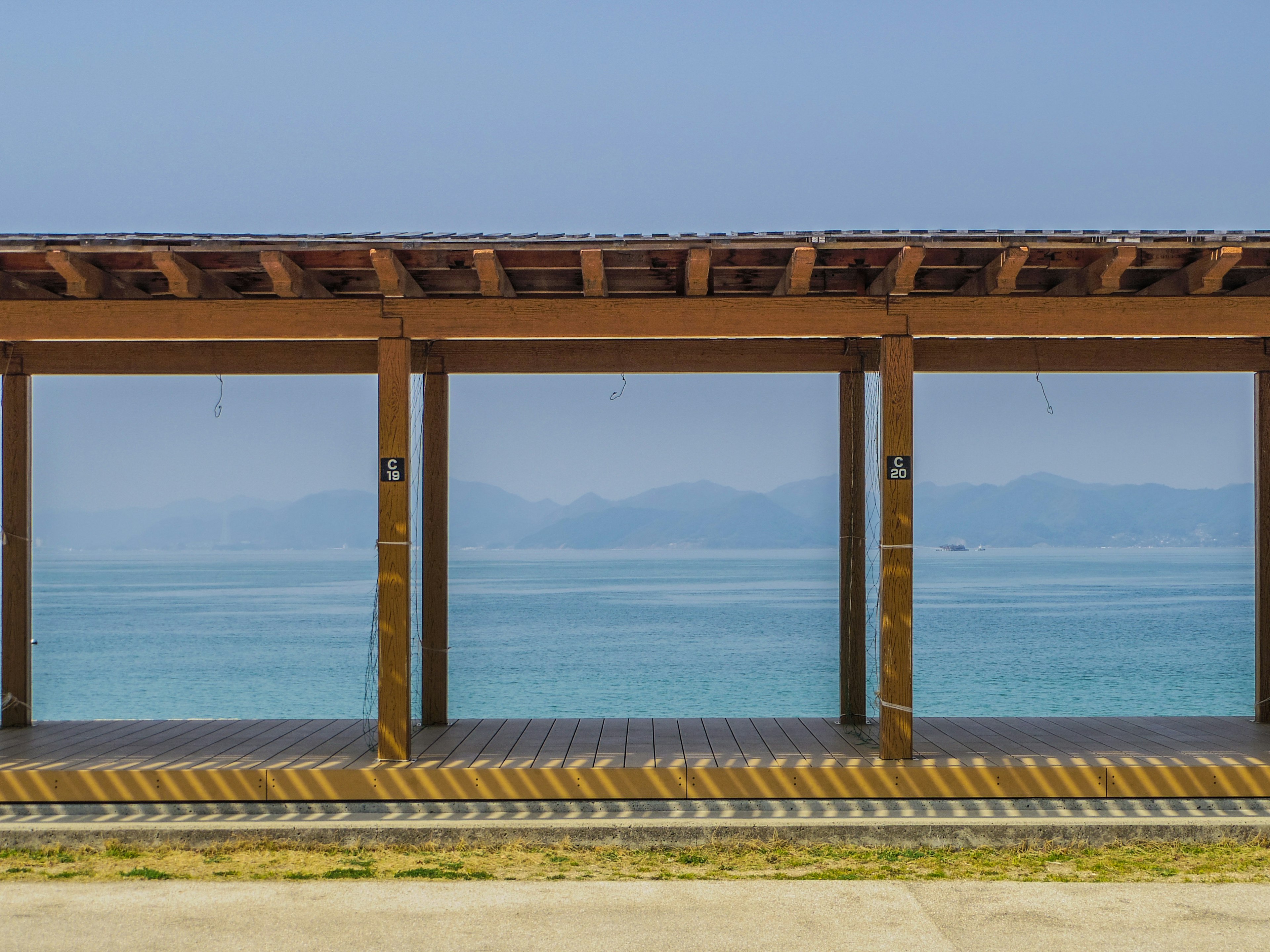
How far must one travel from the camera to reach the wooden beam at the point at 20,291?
5.74 meters

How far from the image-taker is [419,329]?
570 cm

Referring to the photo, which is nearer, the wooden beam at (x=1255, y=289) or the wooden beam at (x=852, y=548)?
the wooden beam at (x=1255, y=289)

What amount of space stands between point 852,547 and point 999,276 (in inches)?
89.3

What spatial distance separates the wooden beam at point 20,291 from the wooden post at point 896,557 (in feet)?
14.3

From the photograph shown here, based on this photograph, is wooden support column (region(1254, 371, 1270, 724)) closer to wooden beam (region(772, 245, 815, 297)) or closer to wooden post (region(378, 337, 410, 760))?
wooden post (region(378, 337, 410, 760))

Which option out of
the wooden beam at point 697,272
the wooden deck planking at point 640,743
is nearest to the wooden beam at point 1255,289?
→ the wooden beam at point 697,272

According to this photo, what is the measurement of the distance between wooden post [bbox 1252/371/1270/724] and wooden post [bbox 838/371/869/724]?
2.60m

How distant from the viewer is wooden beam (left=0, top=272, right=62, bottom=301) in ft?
18.8

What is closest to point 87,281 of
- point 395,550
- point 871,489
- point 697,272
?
point 395,550

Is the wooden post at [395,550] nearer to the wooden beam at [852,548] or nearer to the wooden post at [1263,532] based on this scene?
the wooden beam at [852,548]

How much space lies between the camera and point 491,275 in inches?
211

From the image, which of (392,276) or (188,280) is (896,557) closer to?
(392,276)

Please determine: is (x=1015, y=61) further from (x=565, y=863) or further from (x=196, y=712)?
(x=565, y=863)

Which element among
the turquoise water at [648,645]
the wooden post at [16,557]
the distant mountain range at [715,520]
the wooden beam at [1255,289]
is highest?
the wooden beam at [1255,289]
